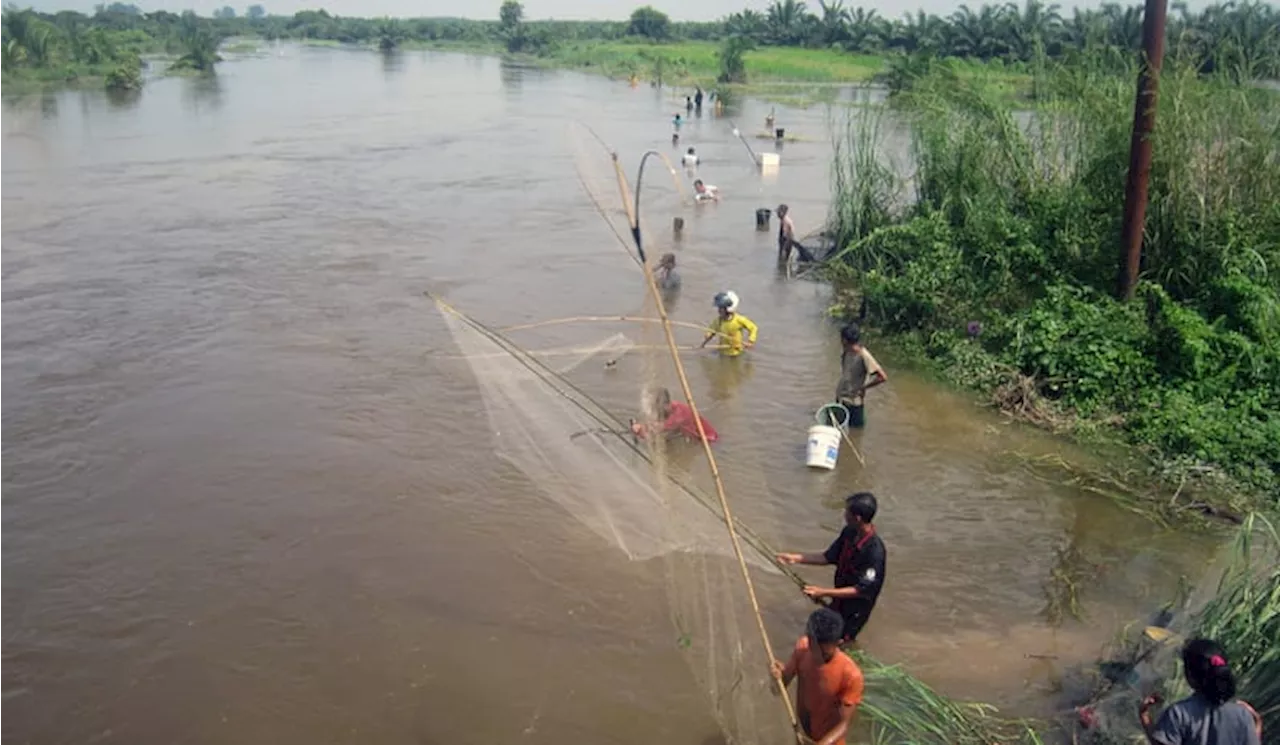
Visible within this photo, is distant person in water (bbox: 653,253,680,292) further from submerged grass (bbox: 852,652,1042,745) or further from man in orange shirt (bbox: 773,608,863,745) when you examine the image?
man in orange shirt (bbox: 773,608,863,745)

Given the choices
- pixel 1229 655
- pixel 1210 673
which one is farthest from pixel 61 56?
pixel 1210 673

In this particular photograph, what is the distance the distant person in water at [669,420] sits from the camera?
25.0 ft

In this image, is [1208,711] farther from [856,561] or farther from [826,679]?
[856,561]

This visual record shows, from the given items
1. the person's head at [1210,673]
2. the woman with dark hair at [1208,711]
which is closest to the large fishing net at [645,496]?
the woman with dark hair at [1208,711]

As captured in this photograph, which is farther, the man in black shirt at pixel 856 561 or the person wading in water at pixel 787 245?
the person wading in water at pixel 787 245

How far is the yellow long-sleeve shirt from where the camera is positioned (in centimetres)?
1073

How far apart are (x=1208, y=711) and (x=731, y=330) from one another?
25.1 ft

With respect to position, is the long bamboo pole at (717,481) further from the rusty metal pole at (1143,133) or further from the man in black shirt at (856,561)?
the rusty metal pole at (1143,133)

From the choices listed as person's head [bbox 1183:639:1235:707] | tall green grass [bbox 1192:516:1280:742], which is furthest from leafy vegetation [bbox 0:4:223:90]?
person's head [bbox 1183:639:1235:707]

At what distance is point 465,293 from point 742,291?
397 centimetres

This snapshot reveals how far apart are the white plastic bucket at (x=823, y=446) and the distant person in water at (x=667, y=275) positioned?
5.20 metres

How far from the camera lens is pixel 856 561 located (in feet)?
16.4

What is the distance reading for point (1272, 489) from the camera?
724 centimetres

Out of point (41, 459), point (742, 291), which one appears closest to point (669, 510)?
point (41, 459)
